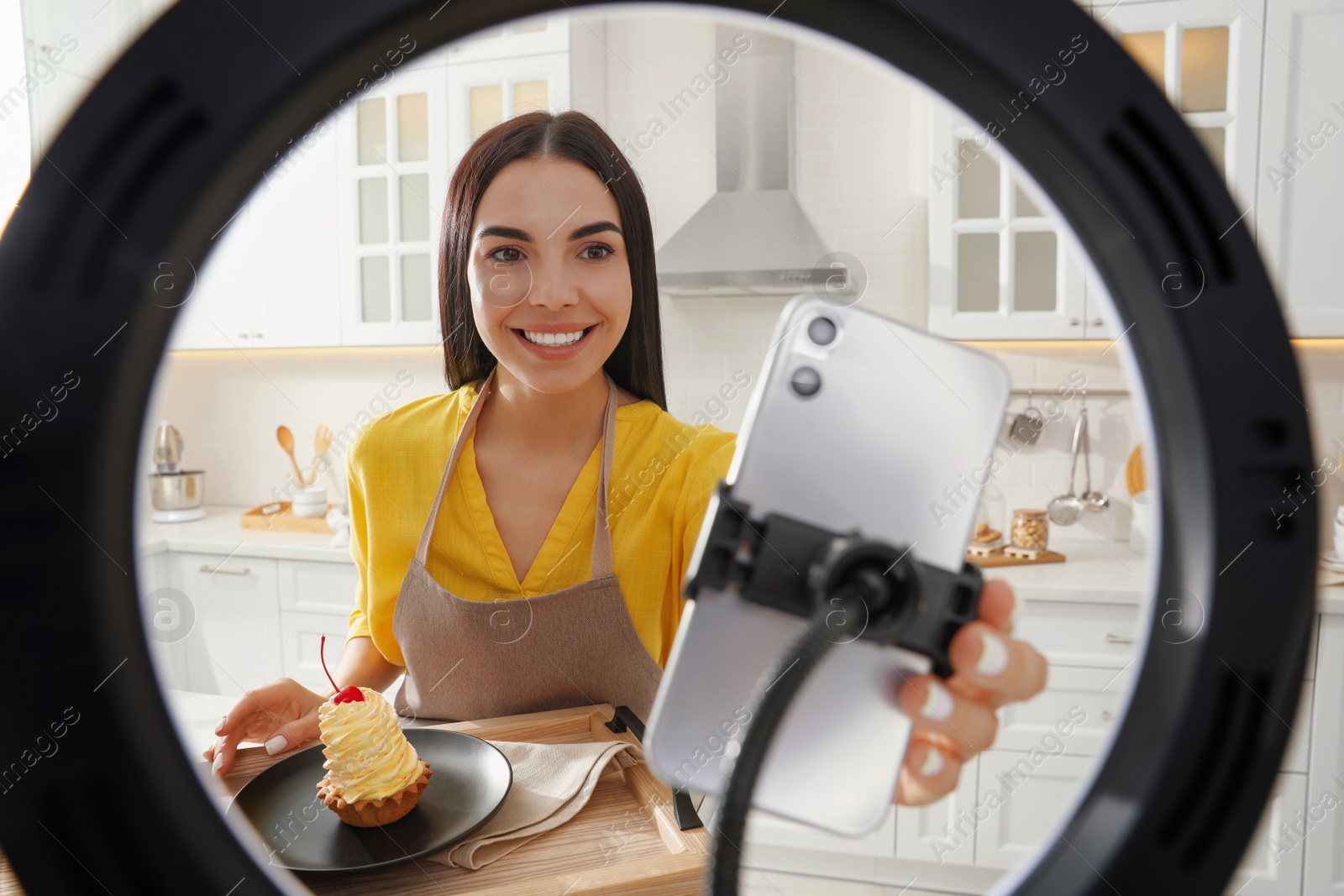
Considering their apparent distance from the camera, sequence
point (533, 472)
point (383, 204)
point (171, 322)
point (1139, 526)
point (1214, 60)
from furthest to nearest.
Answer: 1. point (383, 204)
2. point (1139, 526)
3. point (1214, 60)
4. point (533, 472)
5. point (171, 322)

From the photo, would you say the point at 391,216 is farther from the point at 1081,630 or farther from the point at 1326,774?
the point at 1326,774

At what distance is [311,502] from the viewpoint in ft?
5.92

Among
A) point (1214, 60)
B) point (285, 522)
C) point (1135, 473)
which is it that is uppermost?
point (1214, 60)

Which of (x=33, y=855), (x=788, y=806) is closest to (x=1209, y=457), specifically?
(x=788, y=806)

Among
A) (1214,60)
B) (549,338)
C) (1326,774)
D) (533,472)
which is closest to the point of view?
(549,338)

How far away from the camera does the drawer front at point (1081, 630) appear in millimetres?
1308

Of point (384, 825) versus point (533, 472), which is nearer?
point (384, 825)

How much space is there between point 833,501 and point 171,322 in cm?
14

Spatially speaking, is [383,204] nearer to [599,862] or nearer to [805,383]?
[599,862]

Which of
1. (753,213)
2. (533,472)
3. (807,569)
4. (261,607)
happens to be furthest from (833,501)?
(261,607)

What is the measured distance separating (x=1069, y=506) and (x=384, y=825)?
60.4 inches

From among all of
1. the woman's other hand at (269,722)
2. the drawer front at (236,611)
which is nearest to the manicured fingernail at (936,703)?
the woman's other hand at (269,722)

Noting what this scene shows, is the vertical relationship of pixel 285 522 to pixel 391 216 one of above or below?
below

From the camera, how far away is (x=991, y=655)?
198 mm
